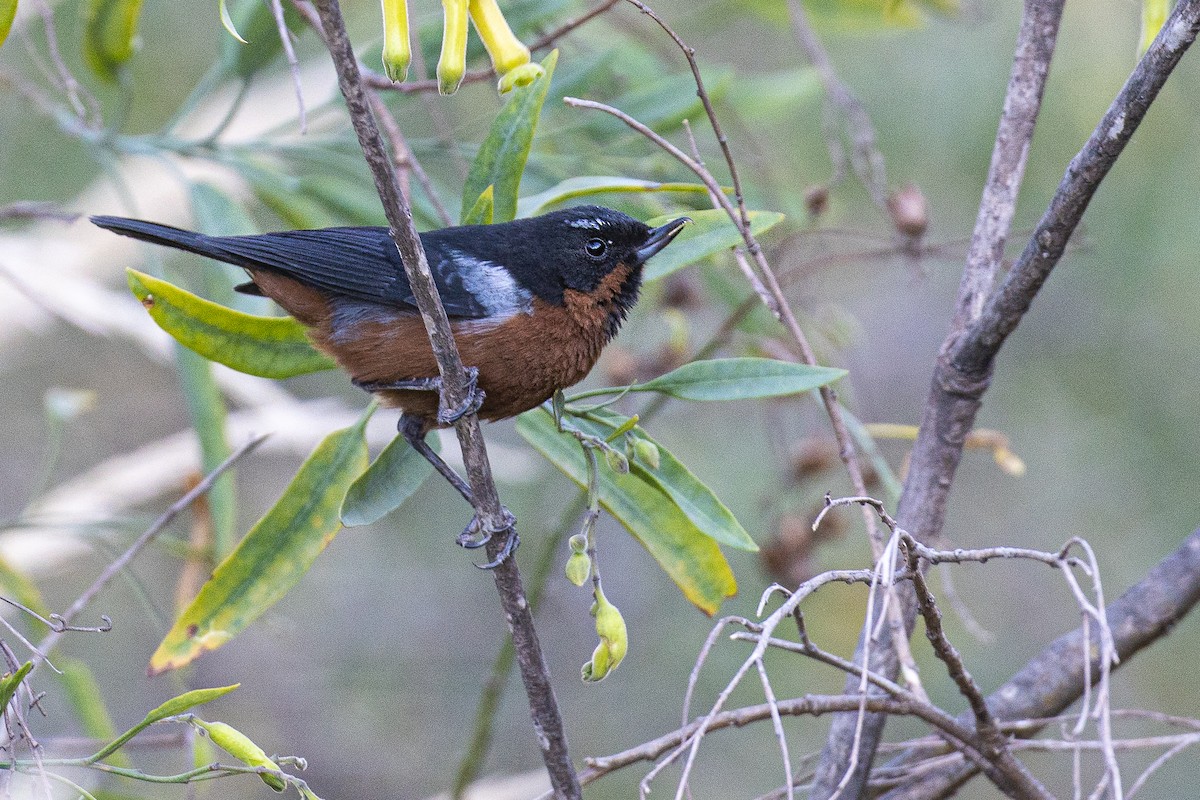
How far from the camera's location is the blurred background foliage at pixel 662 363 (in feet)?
13.4

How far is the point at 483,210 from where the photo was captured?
9.00 feet

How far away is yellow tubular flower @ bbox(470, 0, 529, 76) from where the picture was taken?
2.05 meters

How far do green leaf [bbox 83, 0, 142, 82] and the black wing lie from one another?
910 mm

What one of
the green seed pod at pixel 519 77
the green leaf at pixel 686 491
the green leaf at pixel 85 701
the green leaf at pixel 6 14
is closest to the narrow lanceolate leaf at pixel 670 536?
the green leaf at pixel 686 491

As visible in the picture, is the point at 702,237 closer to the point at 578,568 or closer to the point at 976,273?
the point at 976,273

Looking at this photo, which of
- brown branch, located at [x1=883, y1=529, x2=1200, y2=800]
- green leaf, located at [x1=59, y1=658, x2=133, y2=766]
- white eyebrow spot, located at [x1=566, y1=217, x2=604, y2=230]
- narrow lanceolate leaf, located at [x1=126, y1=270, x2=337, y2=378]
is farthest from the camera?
green leaf, located at [x1=59, y1=658, x2=133, y2=766]

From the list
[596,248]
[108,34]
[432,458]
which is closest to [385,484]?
[432,458]

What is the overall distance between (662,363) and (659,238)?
1.25m

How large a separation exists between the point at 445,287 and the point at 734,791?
417cm

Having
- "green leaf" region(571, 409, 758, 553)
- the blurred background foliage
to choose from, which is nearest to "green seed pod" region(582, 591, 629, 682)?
"green leaf" region(571, 409, 758, 553)

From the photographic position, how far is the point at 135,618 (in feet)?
24.6

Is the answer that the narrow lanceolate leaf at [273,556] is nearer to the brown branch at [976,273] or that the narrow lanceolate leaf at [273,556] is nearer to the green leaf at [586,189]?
the green leaf at [586,189]

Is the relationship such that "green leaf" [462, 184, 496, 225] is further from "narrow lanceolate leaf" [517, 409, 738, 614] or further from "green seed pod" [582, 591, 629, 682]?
"green seed pod" [582, 591, 629, 682]

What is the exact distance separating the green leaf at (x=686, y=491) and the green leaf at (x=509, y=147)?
23.0 inches
